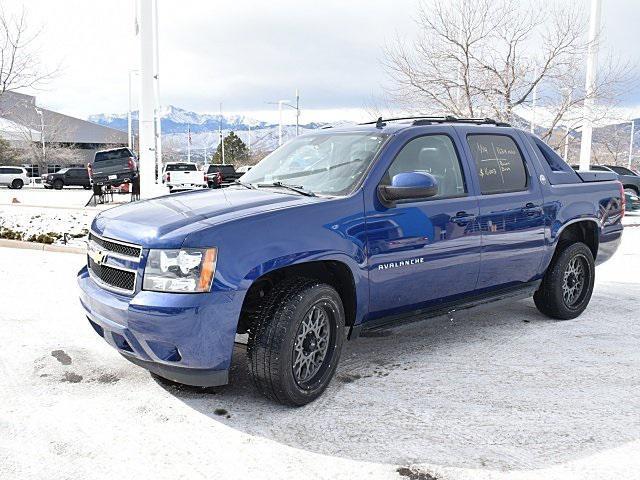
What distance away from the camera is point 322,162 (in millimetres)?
4535

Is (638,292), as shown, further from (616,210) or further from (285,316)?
(285,316)

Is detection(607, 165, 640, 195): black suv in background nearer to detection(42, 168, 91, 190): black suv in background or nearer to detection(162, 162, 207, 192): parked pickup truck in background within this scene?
detection(162, 162, 207, 192): parked pickup truck in background

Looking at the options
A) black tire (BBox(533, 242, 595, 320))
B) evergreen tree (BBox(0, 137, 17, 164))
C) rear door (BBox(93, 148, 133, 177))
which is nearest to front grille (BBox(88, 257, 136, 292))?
black tire (BBox(533, 242, 595, 320))

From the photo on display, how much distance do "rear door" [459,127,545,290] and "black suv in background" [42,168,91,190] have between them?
1570 inches

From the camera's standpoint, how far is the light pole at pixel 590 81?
1563 cm

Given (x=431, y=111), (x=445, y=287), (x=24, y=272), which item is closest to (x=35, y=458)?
(x=445, y=287)

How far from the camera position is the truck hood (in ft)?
11.3

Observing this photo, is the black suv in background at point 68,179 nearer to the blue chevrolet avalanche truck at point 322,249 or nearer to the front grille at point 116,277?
the blue chevrolet avalanche truck at point 322,249

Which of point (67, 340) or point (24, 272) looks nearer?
point (67, 340)

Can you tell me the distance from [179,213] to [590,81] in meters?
15.1

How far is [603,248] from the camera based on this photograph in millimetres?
6188

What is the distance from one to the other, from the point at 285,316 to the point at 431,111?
1452cm

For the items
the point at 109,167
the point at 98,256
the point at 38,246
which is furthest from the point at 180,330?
the point at 109,167

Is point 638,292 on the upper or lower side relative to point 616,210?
lower
